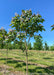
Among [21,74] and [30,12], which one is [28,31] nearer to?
[30,12]

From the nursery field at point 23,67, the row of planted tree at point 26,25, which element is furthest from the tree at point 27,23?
the nursery field at point 23,67

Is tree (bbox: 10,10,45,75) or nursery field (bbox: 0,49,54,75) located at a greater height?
tree (bbox: 10,10,45,75)

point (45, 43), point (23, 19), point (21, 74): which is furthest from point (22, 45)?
point (45, 43)

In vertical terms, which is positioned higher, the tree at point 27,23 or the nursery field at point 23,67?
the tree at point 27,23

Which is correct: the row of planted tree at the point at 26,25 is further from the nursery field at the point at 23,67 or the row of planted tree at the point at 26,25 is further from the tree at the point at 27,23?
the nursery field at the point at 23,67

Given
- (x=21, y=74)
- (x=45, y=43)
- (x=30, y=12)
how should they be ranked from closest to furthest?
(x=30, y=12) < (x=21, y=74) < (x=45, y=43)

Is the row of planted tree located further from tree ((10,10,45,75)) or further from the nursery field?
the nursery field

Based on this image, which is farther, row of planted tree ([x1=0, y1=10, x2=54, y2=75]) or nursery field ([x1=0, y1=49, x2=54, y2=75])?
nursery field ([x1=0, y1=49, x2=54, y2=75])

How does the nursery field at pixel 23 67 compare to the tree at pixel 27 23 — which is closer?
the tree at pixel 27 23

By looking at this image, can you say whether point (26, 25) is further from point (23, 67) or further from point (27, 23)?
point (23, 67)

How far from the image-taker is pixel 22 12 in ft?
19.2

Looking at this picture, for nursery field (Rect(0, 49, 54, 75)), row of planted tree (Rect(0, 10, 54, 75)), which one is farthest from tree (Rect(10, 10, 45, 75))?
nursery field (Rect(0, 49, 54, 75))

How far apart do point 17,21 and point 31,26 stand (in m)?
0.94

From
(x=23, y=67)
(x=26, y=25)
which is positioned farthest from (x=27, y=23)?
(x=23, y=67)
